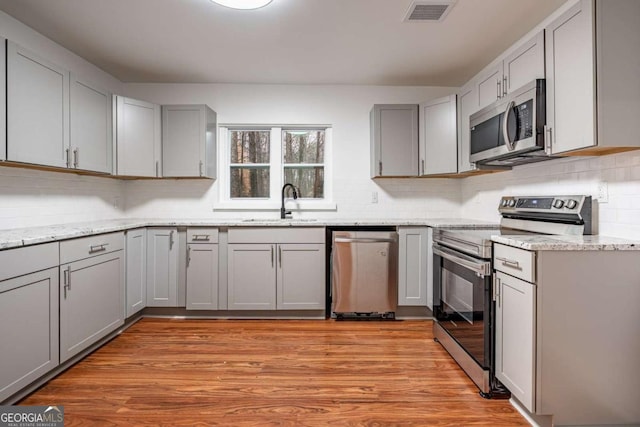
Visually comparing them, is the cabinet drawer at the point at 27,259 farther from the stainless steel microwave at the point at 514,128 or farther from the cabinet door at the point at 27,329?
the stainless steel microwave at the point at 514,128

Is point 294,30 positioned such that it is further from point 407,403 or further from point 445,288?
point 407,403

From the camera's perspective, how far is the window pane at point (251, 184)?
3971mm

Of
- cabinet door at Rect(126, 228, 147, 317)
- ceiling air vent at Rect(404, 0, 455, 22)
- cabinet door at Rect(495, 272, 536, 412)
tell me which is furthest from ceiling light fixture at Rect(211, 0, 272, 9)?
cabinet door at Rect(495, 272, 536, 412)

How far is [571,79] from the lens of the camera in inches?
71.2

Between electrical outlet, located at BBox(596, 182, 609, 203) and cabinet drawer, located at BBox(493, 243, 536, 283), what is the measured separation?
26.8 inches

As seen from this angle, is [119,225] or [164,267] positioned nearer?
[119,225]

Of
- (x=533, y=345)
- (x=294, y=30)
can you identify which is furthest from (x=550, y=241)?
(x=294, y=30)

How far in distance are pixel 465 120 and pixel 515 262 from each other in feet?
5.84

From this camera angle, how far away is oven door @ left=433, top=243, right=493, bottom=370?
1988 mm

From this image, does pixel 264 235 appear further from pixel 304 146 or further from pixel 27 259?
pixel 27 259

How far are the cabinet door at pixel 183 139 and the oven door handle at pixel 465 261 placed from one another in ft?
7.92

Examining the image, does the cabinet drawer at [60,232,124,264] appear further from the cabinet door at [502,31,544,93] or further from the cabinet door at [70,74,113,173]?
the cabinet door at [502,31,544,93]

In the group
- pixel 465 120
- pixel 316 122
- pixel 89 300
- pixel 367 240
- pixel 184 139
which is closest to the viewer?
pixel 89 300

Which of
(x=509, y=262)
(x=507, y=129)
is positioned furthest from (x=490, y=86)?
(x=509, y=262)
